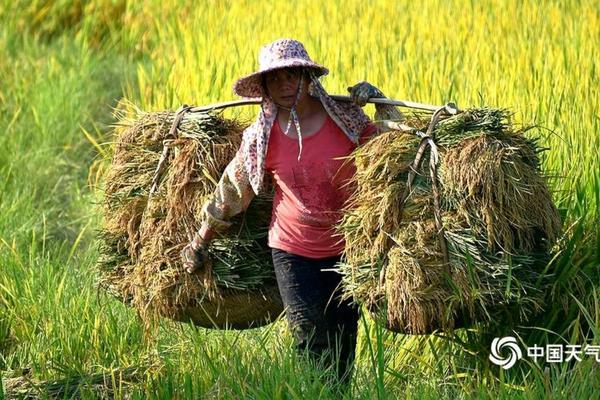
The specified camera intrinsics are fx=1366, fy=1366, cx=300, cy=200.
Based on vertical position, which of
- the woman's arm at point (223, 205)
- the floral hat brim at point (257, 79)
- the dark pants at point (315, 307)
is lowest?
the dark pants at point (315, 307)

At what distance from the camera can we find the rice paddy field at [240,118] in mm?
Answer: 3859

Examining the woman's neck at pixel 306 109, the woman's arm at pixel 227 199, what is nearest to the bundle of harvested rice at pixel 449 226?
the woman's neck at pixel 306 109

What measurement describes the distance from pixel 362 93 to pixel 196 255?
714mm

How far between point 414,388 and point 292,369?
0.41 meters

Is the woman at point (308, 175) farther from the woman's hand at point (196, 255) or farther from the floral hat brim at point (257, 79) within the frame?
the woman's hand at point (196, 255)

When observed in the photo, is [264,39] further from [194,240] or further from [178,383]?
[178,383]

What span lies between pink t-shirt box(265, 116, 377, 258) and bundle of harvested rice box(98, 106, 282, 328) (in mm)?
268

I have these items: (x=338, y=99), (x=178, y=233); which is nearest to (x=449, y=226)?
(x=338, y=99)

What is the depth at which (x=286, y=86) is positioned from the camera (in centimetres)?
396

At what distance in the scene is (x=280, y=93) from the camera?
397cm

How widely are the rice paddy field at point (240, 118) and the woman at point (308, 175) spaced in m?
0.11

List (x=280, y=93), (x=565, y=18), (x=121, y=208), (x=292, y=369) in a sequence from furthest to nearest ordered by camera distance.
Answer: (x=565, y=18) → (x=121, y=208) → (x=280, y=93) → (x=292, y=369)

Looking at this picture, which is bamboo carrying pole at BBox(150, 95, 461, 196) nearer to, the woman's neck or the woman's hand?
the woman's neck

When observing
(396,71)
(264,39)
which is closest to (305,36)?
(264,39)
